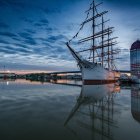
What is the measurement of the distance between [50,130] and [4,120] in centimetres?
238

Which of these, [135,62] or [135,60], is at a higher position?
[135,60]

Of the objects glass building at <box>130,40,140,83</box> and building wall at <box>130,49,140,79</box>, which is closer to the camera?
glass building at <box>130,40,140,83</box>

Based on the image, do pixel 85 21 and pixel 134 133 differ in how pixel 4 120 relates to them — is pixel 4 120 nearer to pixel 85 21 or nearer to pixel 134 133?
pixel 134 133

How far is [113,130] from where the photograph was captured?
6414 mm

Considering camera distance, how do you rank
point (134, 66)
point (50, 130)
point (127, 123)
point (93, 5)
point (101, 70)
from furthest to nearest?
point (134, 66), point (93, 5), point (101, 70), point (127, 123), point (50, 130)

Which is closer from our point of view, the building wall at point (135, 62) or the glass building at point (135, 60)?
the glass building at point (135, 60)

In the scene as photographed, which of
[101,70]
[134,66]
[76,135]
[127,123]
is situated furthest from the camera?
[134,66]

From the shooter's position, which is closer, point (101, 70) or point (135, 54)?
point (101, 70)

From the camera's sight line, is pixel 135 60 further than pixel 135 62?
Yes

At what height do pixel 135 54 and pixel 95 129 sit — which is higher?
pixel 135 54

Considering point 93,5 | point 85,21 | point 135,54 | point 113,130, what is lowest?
point 113,130

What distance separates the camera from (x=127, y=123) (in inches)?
291

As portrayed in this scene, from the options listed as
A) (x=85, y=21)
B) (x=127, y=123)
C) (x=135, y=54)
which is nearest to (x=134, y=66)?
(x=135, y=54)

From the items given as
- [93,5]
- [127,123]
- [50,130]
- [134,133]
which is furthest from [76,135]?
[93,5]
